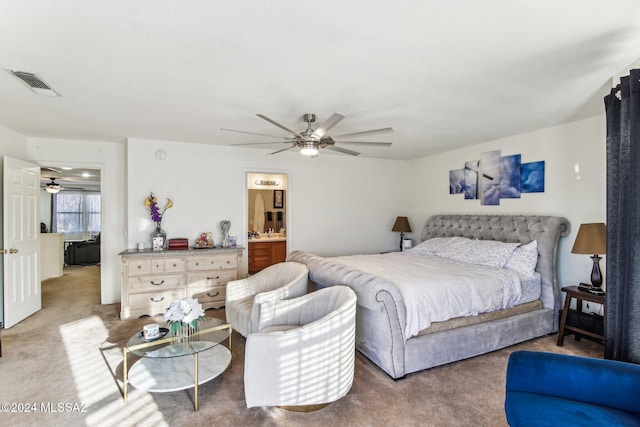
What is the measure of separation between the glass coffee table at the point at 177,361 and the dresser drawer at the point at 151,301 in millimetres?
1456

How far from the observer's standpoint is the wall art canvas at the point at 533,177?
4.00 meters

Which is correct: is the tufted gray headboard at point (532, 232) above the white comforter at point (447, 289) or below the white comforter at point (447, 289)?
above

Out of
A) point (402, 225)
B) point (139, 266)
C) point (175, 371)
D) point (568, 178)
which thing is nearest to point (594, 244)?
point (568, 178)

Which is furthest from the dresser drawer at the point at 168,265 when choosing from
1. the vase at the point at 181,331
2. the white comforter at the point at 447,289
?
the white comforter at the point at 447,289

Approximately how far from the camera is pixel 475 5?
5.14 ft

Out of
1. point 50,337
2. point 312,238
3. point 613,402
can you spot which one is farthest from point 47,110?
point 613,402

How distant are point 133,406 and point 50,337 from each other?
6.76 feet

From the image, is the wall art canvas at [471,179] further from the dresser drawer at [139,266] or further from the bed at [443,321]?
the dresser drawer at [139,266]

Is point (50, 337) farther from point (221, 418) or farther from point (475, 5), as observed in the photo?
point (475, 5)

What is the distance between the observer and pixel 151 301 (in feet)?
13.7

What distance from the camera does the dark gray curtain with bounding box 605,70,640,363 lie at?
1708mm

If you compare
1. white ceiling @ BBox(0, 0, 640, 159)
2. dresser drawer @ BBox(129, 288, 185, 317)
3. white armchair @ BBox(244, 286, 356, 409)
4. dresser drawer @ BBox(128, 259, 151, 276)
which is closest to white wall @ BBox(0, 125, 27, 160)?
white ceiling @ BBox(0, 0, 640, 159)

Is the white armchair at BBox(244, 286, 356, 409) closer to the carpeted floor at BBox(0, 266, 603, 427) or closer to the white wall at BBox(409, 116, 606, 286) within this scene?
the carpeted floor at BBox(0, 266, 603, 427)

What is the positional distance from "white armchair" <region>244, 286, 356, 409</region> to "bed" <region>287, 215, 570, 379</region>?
0.44 m
